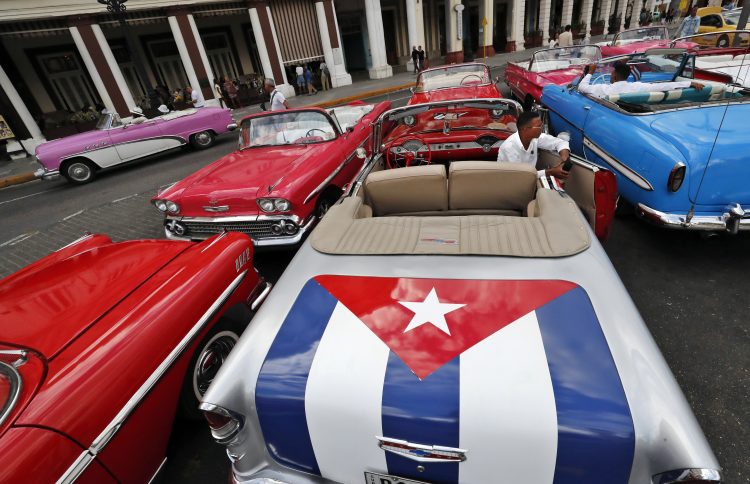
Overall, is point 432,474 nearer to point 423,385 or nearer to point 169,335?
point 423,385

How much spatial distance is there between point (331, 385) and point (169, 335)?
1140mm

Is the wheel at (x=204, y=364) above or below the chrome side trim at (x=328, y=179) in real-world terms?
below

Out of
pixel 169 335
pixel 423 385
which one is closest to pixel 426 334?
pixel 423 385

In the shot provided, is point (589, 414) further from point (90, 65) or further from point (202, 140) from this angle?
point (90, 65)

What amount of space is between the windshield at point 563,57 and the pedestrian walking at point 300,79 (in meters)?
11.7

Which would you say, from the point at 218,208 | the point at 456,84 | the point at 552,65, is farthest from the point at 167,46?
the point at 218,208

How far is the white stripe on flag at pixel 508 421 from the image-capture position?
1.14 metres

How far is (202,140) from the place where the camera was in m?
10.0

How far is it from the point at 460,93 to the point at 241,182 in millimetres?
4148

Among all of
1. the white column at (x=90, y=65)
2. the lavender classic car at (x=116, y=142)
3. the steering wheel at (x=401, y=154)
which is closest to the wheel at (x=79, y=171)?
the lavender classic car at (x=116, y=142)

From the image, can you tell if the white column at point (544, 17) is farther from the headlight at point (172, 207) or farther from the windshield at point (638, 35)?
the headlight at point (172, 207)

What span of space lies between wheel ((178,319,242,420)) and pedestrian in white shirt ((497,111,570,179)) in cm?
281

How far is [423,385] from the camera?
1271 mm

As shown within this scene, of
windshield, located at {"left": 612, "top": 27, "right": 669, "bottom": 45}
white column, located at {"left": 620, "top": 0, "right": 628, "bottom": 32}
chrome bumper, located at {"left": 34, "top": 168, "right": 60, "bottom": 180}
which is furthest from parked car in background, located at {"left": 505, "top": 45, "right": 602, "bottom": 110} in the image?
white column, located at {"left": 620, "top": 0, "right": 628, "bottom": 32}
